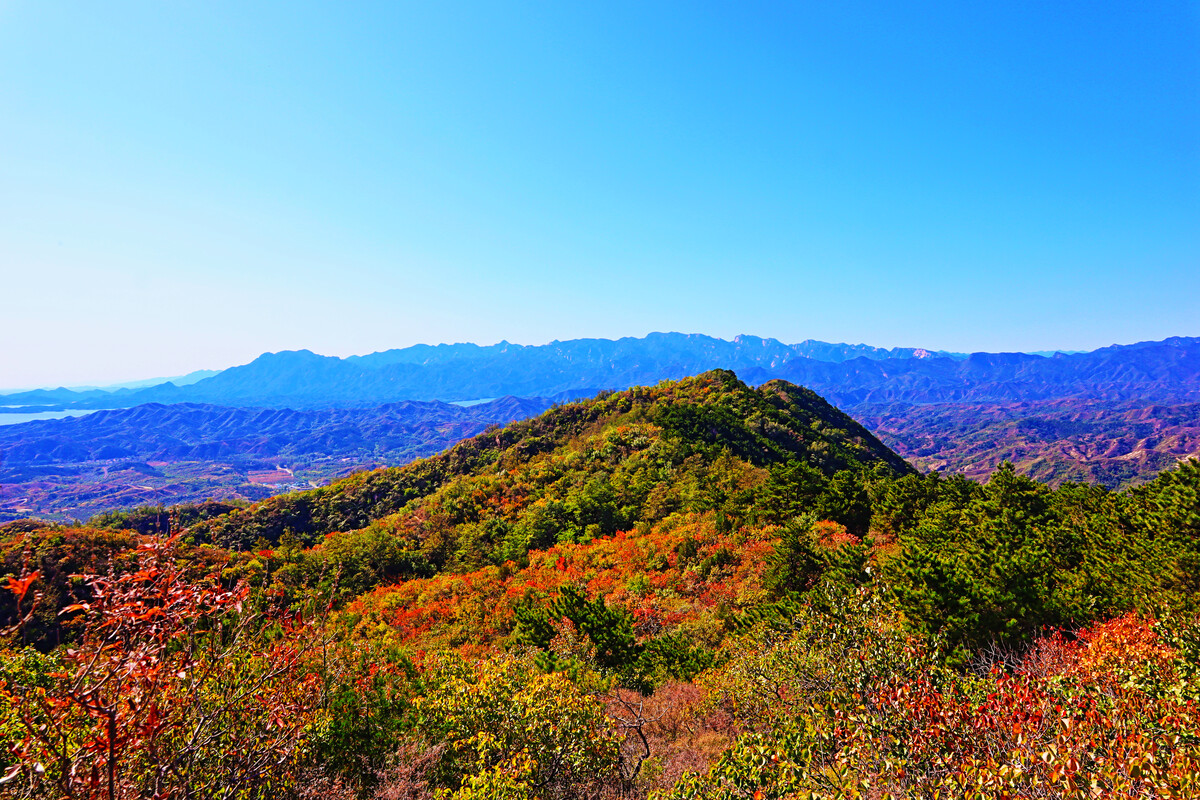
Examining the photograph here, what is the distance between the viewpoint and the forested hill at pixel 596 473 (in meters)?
45.0

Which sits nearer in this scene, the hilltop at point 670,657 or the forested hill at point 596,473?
the hilltop at point 670,657

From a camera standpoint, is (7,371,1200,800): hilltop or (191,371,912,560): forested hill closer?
(7,371,1200,800): hilltop

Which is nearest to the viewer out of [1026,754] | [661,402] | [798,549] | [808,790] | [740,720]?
[1026,754]

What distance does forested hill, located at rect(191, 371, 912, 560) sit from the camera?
148 feet

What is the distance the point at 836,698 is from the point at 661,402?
65.3 metres

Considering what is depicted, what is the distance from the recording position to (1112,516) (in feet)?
66.0

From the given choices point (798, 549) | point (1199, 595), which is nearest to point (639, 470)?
point (798, 549)

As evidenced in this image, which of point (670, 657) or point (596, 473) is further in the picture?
point (596, 473)

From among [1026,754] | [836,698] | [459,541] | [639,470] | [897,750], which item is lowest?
[459,541]

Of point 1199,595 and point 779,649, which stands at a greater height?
point 1199,595

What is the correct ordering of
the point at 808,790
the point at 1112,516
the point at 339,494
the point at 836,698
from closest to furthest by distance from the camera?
the point at 808,790
the point at 836,698
the point at 1112,516
the point at 339,494

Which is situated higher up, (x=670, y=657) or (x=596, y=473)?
(x=596, y=473)

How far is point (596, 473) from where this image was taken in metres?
56.1

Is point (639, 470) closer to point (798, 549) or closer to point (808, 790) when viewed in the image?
point (798, 549)
